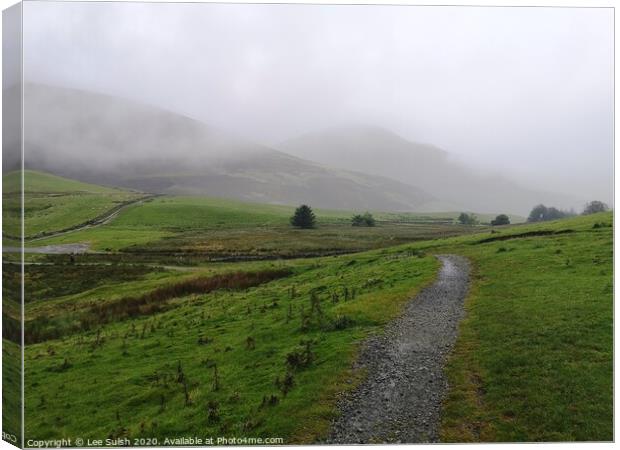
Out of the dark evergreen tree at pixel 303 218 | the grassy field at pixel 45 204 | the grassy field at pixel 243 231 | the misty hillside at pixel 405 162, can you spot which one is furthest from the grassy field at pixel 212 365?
the misty hillside at pixel 405 162

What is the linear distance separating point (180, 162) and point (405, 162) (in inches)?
442

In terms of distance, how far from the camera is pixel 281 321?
52.3 ft

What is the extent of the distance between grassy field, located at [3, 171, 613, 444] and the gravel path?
1.49ft

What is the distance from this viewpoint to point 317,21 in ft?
52.4

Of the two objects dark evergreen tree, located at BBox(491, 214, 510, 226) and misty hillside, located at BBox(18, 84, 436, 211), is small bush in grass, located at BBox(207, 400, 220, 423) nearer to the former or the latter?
misty hillside, located at BBox(18, 84, 436, 211)

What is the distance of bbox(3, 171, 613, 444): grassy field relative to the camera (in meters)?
12.6

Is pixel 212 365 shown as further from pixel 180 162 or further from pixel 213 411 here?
pixel 180 162

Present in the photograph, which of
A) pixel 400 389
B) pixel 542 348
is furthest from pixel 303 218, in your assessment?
pixel 542 348

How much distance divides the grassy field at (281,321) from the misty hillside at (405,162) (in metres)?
1.59

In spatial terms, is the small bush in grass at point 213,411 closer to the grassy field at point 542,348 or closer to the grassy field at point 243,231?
the grassy field at point 243,231

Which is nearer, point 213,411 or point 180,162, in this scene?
point 213,411

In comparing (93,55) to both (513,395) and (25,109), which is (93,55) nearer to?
(25,109)

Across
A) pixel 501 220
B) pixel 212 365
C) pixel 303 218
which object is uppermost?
pixel 501 220

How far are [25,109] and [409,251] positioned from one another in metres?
17.3
